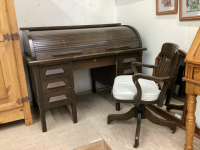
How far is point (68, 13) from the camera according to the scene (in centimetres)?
294

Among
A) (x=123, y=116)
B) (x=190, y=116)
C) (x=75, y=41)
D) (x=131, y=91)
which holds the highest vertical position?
(x=75, y=41)

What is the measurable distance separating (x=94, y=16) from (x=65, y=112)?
168 centimetres

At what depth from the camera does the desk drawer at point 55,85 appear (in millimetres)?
2090

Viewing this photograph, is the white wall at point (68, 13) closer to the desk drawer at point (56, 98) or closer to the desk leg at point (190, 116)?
the desk drawer at point (56, 98)

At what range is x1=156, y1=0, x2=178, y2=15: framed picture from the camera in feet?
6.94

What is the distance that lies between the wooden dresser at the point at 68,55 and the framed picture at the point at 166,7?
435mm

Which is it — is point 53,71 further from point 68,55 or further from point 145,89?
point 145,89

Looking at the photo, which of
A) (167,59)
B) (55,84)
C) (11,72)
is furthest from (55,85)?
(167,59)

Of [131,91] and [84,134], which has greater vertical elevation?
[131,91]

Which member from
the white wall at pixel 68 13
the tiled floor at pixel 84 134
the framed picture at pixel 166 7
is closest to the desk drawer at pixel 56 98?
the tiled floor at pixel 84 134

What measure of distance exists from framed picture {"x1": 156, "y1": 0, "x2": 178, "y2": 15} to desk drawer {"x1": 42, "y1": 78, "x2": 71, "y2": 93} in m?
1.46

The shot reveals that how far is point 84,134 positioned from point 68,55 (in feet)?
3.09

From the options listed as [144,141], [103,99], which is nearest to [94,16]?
[103,99]

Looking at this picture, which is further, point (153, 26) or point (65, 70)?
point (153, 26)
